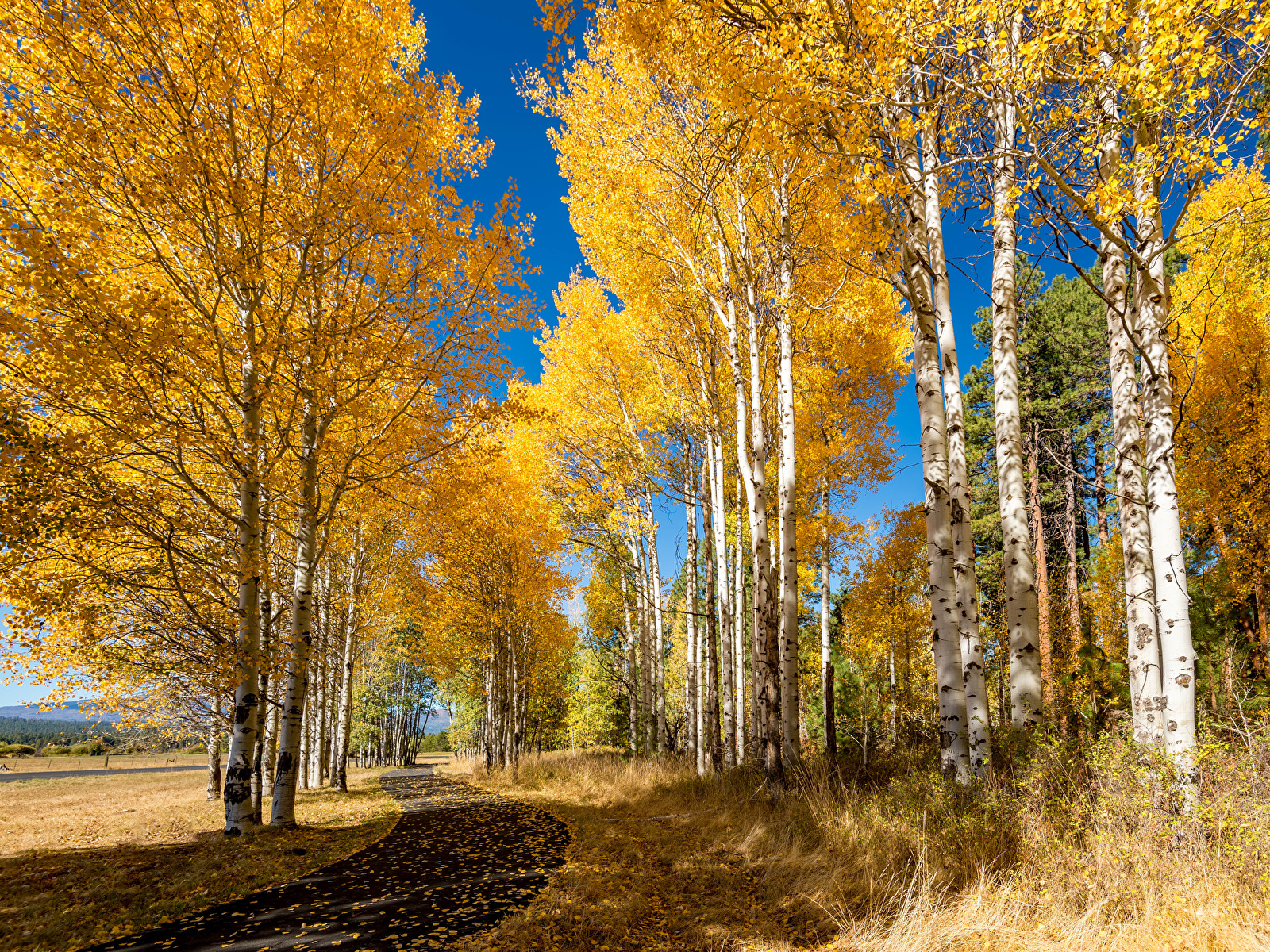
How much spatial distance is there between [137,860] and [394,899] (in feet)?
10.9

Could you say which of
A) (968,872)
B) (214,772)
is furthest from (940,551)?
(214,772)

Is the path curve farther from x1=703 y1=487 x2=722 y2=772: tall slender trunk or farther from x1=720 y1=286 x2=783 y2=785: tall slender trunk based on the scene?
x1=703 y1=487 x2=722 y2=772: tall slender trunk

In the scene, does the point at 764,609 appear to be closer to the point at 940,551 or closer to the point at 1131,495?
the point at 940,551

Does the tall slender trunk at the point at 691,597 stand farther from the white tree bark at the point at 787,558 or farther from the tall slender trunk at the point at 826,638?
the white tree bark at the point at 787,558

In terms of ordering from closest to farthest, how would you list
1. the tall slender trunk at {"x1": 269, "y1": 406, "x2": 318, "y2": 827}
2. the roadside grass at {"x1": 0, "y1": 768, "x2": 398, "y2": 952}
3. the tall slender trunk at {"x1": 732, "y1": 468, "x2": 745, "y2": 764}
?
the roadside grass at {"x1": 0, "y1": 768, "x2": 398, "y2": 952}, the tall slender trunk at {"x1": 269, "y1": 406, "x2": 318, "y2": 827}, the tall slender trunk at {"x1": 732, "y1": 468, "x2": 745, "y2": 764}

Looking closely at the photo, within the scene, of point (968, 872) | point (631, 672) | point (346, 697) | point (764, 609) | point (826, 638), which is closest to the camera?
point (968, 872)

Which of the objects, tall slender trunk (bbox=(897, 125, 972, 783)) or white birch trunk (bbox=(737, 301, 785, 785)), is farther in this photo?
white birch trunk (bbox=(737, 301, 785, 785))

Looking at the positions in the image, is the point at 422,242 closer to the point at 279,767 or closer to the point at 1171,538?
the point at 279,767

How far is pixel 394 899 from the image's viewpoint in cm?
495

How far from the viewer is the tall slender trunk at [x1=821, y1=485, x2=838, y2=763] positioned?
12.2m

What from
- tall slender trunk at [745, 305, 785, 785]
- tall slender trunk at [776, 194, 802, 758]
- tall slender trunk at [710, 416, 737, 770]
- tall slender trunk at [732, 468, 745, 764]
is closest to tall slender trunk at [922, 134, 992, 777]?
tall slender trunk at [776, 194, 802, 758]

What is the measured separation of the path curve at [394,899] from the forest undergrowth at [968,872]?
0.44 metres

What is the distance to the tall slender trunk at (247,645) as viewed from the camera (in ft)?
22.1

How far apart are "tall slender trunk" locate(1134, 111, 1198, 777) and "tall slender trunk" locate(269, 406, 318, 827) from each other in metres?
8.81
